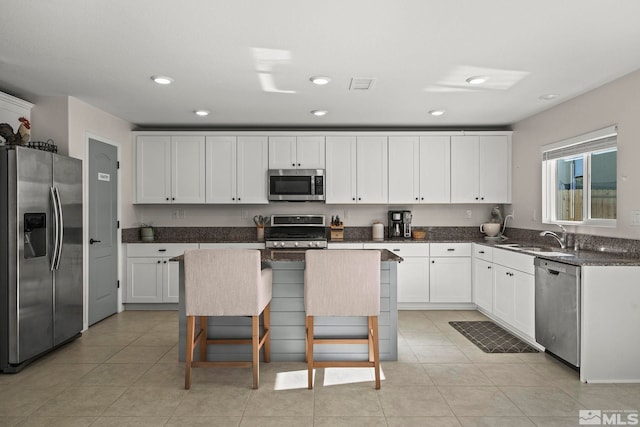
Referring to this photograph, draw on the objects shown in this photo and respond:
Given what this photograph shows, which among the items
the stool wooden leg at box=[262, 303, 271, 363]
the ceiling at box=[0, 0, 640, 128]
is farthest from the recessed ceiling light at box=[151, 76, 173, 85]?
the stool wooden leg at box=[262, 303, 271, 363]

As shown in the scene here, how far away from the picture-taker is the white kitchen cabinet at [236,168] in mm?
5414

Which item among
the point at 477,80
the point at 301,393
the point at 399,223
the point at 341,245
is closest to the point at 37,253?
the point at 301,393

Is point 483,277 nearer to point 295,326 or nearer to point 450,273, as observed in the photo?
point 450,273

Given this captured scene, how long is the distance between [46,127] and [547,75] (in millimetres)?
4640

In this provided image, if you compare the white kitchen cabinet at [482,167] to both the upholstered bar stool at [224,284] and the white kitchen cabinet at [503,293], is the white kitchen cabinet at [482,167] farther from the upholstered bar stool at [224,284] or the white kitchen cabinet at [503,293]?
the upholstered bar stool at [224,284]

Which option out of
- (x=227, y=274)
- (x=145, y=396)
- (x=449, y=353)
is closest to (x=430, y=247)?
(x=449, y=353)

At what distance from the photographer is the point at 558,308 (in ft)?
10.7

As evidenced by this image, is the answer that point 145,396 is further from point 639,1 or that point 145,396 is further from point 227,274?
point 639,1

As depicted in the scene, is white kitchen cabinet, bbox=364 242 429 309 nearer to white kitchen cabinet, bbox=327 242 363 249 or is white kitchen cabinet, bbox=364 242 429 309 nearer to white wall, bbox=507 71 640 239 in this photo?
white kitchen cabinet, bbox=327 242 363 249

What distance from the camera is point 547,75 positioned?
3.45 meters

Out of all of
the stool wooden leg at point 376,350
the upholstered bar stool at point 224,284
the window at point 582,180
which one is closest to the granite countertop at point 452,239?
the window at point 582,180

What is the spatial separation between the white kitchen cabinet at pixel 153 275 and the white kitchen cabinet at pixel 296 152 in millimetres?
1615

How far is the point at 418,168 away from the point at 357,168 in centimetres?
79

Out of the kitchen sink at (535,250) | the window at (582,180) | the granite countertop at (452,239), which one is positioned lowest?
the kitchen sink at (535,250)
